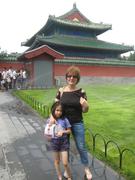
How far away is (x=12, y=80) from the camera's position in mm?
26328

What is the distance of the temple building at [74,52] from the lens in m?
27.0

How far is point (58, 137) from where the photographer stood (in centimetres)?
555

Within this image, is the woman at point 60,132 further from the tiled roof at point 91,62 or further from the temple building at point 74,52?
the tiled roof at point 91,62

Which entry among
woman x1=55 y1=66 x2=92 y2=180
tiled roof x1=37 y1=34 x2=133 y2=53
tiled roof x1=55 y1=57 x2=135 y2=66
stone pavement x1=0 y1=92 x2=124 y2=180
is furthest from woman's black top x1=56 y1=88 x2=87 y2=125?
tiled roof x1=37 y1=34 x2=133 y2=53

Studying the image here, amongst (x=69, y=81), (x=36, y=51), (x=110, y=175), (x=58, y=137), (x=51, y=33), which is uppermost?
(x=51, y=33)

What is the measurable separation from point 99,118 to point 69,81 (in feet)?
22.9

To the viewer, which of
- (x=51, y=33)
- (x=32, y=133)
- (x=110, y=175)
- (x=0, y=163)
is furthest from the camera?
(x=51, y=33)

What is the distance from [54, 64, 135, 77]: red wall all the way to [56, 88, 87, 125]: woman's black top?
26.9 metres

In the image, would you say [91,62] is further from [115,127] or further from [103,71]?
[115,127]

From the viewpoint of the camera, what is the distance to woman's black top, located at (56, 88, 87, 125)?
559 cm

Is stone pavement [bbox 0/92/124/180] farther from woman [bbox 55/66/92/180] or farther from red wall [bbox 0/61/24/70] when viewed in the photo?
red wall [bbox 0/61/24/70]

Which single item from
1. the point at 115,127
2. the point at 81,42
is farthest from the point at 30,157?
the point at 81,42

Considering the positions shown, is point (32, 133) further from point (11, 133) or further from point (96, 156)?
point (96, 156)

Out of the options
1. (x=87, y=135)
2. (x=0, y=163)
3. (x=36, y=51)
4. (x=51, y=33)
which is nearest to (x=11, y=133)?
(x=87, y=135)
